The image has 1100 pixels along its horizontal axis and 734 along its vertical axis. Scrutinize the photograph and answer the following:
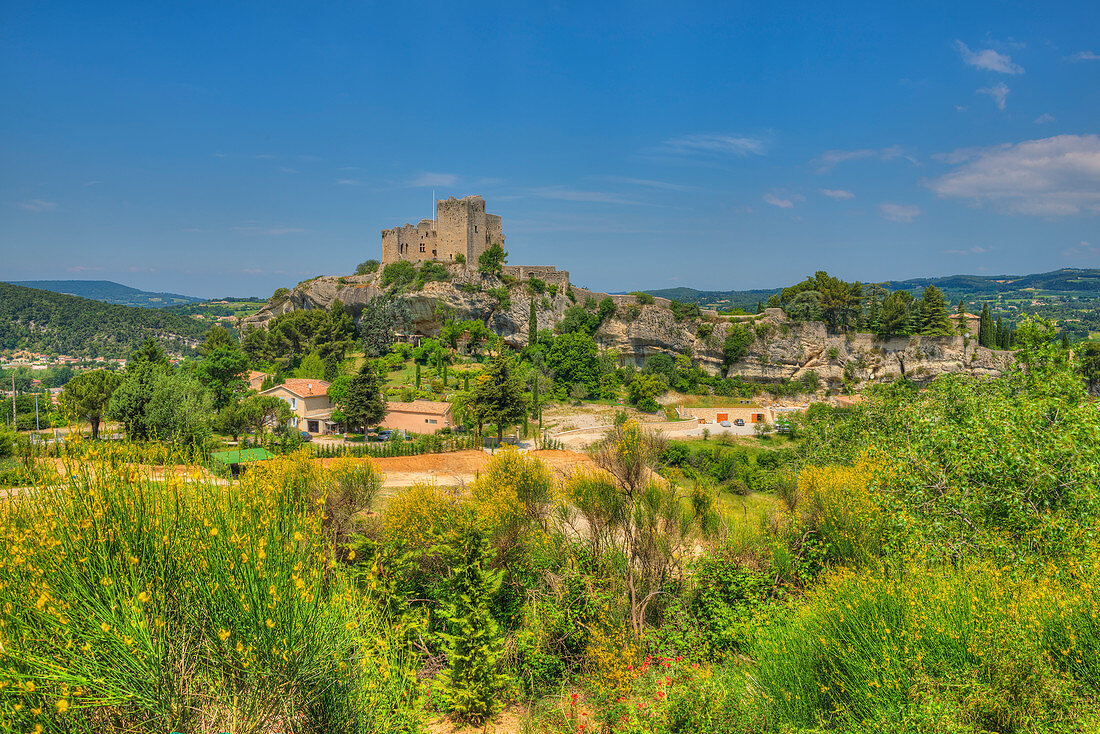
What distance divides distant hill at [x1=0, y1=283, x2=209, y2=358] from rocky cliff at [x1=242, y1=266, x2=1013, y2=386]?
65.7 meters

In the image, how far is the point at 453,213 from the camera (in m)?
54.2

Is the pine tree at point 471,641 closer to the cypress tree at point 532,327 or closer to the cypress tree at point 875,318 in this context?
the cypress tree at point 532,327

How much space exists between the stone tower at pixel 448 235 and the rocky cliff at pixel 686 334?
139 inches

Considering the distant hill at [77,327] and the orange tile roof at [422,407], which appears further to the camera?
the distant hill at [77,327]

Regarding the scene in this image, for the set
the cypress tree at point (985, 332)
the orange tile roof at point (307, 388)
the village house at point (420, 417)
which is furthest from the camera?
the cypress tree at point (985, 332)

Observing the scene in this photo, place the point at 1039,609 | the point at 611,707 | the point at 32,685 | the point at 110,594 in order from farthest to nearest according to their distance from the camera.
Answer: the point at 611,707, the point at 1039,609, the point at 110,594, the point at 32,685

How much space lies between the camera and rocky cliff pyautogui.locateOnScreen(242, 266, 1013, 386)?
166 ft

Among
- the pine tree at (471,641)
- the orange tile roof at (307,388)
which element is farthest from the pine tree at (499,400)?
the pine tree at (471,641)

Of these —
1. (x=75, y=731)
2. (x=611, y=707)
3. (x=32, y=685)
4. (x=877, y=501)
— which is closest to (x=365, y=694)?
(x=75, y=731)

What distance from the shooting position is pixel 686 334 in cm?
5456

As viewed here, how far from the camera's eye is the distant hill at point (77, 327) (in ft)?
303

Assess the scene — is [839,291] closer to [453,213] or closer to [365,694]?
[453,213]

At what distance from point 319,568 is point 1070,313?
174 metres

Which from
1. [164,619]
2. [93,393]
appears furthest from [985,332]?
[93,393]
